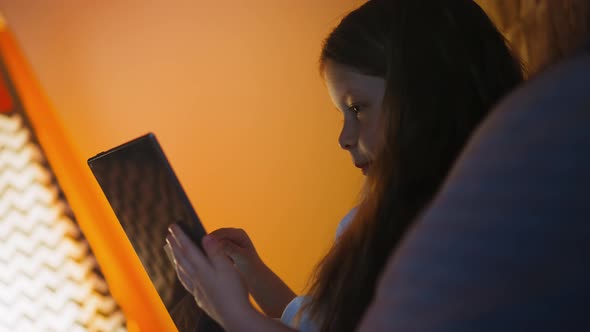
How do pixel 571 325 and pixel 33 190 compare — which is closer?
pixel 571 325

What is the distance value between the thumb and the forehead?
0.27 meters

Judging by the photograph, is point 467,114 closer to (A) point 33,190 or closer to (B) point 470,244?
(B) point 470,244

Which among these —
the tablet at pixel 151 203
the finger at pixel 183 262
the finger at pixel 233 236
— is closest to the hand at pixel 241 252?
the finger at pixel 233 236

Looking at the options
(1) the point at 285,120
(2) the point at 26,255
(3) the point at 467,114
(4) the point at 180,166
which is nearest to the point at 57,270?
(2) the point at 26,255

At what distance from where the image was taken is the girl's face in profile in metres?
0.69

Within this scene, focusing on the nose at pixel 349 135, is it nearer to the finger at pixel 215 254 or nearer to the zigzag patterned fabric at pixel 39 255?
the finger at pixel 215 254

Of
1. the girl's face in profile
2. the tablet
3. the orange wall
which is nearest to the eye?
the girl's face in profile

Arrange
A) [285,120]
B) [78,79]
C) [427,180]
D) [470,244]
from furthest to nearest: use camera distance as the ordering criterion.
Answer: [285,120] < [78,79] < [427,180] < [470,244]

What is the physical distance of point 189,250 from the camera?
23.4 inches

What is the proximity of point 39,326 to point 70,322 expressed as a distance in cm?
5

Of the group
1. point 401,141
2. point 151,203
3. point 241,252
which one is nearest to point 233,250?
point 241,252

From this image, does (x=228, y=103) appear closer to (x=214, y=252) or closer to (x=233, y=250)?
(x=233, y=250)

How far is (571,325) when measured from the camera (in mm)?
327

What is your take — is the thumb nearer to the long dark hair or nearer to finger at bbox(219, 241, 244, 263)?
the long dark hair
